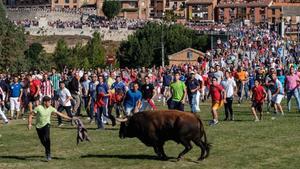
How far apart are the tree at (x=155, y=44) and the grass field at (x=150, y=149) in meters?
72.3

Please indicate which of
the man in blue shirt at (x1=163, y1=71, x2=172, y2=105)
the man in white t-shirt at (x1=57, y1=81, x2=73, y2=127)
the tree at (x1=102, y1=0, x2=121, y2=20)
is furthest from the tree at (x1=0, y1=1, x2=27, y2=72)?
the man in white t-shirt at (x1=57, y1=81, x2=73, y2=127)

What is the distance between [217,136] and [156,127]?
15.1ft

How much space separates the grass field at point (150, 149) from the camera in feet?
61.5

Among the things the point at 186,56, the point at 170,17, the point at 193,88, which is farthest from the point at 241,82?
the point at 170,17

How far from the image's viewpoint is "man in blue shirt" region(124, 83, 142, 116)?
82.5 feet

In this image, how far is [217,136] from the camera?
23188mm

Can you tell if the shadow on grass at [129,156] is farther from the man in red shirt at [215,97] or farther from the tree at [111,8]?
the tree at [111,8]

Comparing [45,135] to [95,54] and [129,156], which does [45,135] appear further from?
[95,54]

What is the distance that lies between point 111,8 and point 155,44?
5599 cm

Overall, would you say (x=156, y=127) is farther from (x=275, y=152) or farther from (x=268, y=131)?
(x=268, y=131)

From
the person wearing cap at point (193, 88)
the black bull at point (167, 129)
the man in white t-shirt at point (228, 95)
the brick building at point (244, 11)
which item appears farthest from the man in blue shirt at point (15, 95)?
the brick building at point (244, 11)

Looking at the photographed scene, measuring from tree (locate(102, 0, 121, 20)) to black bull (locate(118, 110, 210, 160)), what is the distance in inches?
5437

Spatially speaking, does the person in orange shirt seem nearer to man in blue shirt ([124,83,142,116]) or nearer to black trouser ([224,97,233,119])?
black trouser ([224,97,233,119])

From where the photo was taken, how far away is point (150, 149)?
21.0m
